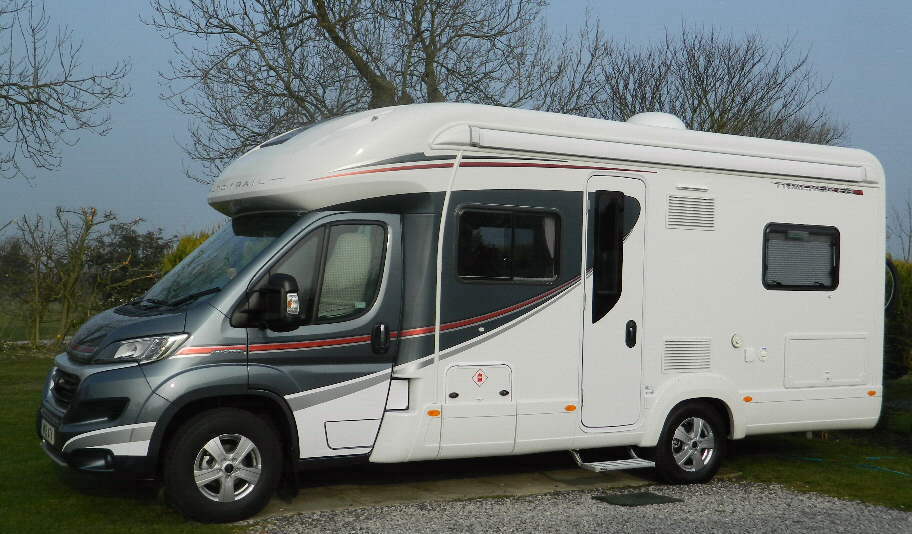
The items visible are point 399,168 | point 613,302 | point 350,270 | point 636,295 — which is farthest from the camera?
point 636,295

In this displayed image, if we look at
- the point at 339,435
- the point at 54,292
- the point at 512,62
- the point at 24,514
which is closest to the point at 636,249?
the point at 339,435

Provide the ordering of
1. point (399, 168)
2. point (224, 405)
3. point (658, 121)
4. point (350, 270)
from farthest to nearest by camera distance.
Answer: point (658, 121)
point (399, 168)
point (350, 270)
point (224, 405)

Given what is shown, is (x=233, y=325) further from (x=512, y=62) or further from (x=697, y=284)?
(x=512, y=62)

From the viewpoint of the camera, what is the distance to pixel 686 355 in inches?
323

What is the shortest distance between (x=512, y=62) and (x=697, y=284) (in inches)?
405

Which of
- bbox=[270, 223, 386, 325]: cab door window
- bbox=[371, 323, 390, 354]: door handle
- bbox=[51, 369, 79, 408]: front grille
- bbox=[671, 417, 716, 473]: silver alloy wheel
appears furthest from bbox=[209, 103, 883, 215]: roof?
bbox=[671, 417, 716, 473]: silver alloy wheel

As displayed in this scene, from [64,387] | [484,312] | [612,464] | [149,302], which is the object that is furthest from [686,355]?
[64,387]

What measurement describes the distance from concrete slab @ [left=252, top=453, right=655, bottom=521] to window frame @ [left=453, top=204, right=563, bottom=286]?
1.69 metres

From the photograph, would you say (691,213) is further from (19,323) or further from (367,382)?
(19,323)

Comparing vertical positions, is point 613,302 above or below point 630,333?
above

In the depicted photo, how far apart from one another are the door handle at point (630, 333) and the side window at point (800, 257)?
1.41 meters

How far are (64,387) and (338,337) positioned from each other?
1.80 m

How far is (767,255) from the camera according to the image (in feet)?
28.2

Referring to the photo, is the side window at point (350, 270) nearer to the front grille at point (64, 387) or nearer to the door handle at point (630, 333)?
the front grille at point (64, 387)
